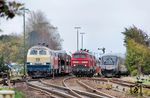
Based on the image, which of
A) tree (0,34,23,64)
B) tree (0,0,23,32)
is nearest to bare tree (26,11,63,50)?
tree (0,34,23,64)

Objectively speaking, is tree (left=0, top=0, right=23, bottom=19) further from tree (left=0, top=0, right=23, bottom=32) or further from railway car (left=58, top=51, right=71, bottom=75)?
railway car (left=58, top=51, right=71, bottom=75)

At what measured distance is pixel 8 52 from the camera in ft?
287

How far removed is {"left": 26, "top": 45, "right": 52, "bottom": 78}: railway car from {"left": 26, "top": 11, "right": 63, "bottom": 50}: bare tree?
206ft

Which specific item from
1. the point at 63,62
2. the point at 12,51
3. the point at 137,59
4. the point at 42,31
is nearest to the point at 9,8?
the point at 63,62

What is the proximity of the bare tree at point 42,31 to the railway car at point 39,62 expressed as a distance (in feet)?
206

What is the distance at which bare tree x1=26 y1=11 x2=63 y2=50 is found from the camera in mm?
114125

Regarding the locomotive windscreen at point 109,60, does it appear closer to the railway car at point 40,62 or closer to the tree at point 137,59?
the railway car at point 40,62

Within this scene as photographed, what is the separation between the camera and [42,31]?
115875 millimetres

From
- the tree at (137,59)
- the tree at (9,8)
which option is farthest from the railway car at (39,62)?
the tree at (9,8)

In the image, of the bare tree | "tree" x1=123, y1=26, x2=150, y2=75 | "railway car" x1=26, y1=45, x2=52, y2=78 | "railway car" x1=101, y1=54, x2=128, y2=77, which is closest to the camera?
"railway car" x1=26, y1=45, x2=52, y2=78

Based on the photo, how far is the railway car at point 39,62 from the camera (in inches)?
1905

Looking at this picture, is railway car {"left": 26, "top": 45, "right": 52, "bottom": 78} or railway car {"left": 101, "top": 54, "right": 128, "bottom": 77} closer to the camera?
railway car {"left": 26, "top": 45, "right": 52, "bottom": 78}

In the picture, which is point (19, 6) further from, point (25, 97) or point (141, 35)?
point (141, 35)

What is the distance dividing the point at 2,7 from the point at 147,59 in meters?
65.8
